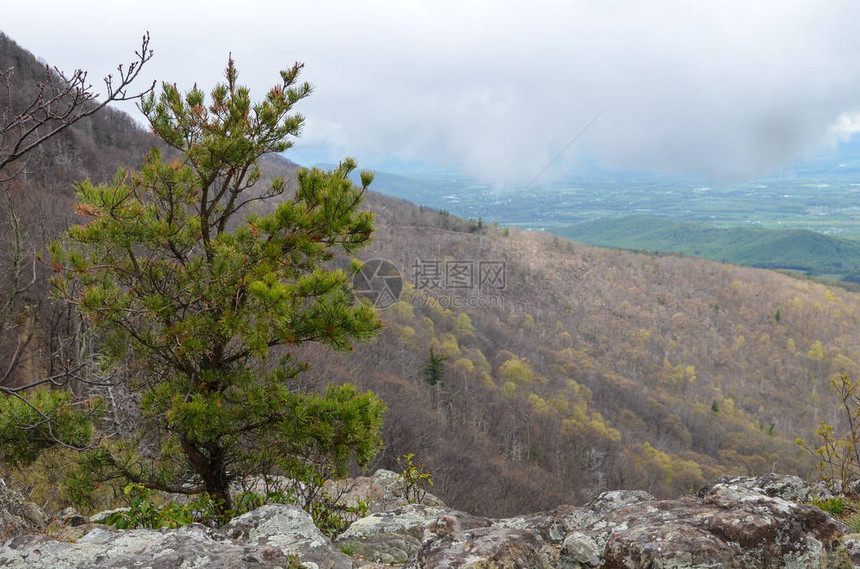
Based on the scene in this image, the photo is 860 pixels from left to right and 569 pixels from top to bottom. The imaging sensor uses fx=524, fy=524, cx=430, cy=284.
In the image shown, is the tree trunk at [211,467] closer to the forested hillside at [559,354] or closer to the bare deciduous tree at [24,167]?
the bare deciduous tree at [24,167]

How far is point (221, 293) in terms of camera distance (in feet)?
19.0

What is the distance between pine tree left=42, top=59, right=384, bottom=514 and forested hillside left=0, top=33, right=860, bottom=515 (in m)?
3.14

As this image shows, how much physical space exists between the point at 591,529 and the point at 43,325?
93.8ft

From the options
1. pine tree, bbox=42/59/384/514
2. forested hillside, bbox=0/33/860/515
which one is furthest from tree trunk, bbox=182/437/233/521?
forested hillside, bbox=0/33/860/515

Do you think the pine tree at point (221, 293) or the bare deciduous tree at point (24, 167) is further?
the pine tree at point (221, 293)

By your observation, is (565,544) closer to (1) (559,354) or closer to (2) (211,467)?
(2) (211,467)

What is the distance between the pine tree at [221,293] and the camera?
570cm

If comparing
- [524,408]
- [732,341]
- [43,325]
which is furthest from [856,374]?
[43,325]

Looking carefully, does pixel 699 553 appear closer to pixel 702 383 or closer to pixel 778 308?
pixel 702 383

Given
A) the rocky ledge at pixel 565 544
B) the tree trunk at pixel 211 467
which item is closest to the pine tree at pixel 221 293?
the tree trunk at pixel 211 467

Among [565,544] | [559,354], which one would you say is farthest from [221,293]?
[559,354]

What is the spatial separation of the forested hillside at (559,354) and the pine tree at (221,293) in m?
3.14

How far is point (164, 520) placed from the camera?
189 inches

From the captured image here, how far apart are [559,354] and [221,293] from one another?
354 feet
